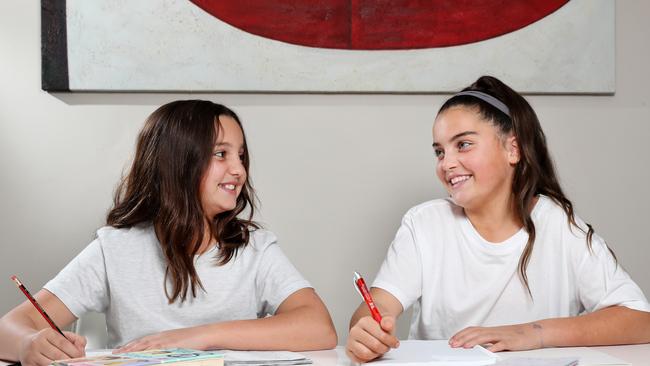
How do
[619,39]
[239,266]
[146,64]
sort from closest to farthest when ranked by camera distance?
[239,266] < [146,64] < [619,39]

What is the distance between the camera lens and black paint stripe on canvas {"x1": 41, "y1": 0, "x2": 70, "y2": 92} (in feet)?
7.07

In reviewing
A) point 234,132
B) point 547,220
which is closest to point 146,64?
point 234,132

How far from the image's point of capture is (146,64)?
2184 millimetres

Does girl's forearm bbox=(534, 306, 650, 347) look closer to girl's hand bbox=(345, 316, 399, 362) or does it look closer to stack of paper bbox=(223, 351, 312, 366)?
girl's hand bbox=(345, 316, 399, 362)

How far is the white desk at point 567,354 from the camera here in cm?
135

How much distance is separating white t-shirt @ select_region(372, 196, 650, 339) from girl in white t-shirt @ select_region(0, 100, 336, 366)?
0.81 ft

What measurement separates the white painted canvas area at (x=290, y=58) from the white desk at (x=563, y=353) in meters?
0.96

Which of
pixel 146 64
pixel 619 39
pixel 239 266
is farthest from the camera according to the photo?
pixel 619 39

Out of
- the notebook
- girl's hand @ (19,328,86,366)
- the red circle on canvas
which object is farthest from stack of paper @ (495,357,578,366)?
the red circle on canvas

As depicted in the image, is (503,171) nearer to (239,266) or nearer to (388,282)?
(388,282)

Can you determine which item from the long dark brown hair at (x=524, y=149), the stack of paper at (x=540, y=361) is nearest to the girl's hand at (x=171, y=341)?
the stack of paper at (x=540, y=361)

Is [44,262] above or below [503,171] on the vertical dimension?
below

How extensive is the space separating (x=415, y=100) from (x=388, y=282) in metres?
0.73

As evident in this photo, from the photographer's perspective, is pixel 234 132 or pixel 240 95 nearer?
pixel 234 132
